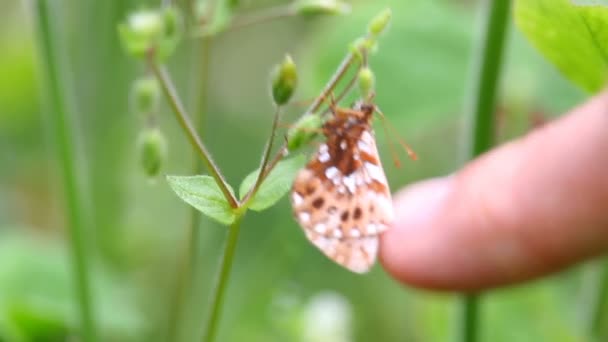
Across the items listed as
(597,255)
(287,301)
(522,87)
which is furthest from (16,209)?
(597,255)

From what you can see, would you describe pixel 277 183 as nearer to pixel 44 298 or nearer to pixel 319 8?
pixel 319 8

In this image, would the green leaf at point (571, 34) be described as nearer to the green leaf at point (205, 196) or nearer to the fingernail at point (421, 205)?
the fingernail at point (421, 205)

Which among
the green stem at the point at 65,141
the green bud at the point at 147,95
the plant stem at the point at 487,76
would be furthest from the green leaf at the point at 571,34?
the green stem at the point at 65,141

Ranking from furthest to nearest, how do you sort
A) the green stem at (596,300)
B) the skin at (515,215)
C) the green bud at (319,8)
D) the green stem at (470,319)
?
the green stem at (596,300), the green stem at (470,319), the green bud at (319,8), the skin at (515,215)

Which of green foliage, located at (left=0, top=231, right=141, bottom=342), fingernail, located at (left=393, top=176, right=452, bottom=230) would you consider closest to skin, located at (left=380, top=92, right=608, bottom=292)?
fingernail, located at (left=393, top=176, right=452, bottom=230)

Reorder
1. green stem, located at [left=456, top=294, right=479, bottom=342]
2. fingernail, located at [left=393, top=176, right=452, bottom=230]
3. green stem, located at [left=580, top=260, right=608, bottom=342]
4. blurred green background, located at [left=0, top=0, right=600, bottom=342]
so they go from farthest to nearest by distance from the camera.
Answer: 1. blurred green background, located at [left=0, top=0, right=600, bottom=342]
2. green stem, located at [left=580, top=260, right=608, bottom=342]
3. green stem, located at [left=456, top=294, right=479, bottom=342]
4. fingernail, located at [left=393, top=176, right=452, bottom=230]

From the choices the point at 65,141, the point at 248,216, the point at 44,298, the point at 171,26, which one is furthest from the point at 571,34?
the point at 248,216

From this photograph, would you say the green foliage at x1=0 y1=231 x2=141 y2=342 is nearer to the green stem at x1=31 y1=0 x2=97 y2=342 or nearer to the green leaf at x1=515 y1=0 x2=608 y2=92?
the green stem at x1=31 y1=0 x2=97 y2=342
